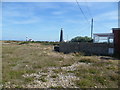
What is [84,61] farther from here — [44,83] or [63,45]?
[63,45]

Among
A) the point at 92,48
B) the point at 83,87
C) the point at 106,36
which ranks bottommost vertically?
the point at 83,87

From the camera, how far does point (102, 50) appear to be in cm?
1216

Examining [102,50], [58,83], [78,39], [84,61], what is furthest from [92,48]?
[78,39]

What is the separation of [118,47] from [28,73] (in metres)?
9.12

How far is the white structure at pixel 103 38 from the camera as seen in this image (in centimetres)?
1273

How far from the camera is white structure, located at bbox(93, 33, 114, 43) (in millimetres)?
12727

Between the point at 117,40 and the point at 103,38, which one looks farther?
the point at 103,38

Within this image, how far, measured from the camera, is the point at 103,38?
1341cm

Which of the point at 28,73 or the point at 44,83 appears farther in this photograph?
the point at 28,73

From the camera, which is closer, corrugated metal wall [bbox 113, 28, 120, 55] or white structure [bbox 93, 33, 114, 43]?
corrugated metal wall [bbox 113, 28, 120, 55]

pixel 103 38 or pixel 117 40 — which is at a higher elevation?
pixel 103 38

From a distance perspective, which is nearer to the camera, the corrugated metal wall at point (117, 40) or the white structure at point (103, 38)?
the corrugated metal wall at point (117, 40)

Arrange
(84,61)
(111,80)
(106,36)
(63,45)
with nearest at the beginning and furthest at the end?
1. (111,80)
2. (84,61)
3. (106,36)
4. (63,45)

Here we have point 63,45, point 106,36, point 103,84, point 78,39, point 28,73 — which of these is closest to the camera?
point 103,84
